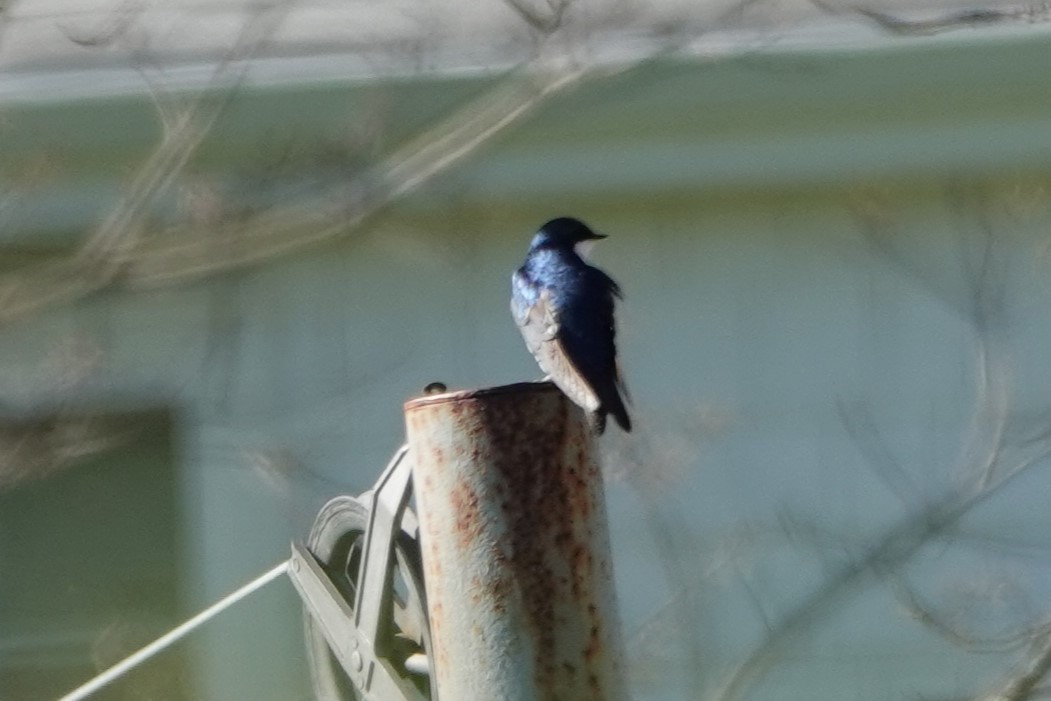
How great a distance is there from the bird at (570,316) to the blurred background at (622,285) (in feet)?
4.19

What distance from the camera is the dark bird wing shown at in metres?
2.92

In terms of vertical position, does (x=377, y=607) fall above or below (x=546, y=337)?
below

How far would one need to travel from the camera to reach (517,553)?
2.31 m

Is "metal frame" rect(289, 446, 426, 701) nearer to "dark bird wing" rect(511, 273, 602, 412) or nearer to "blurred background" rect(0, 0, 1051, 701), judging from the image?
"dark bird wing" rect(511, 273, 602, 412)

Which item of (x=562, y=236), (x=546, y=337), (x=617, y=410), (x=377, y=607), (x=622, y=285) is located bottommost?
(x=377, y=607)

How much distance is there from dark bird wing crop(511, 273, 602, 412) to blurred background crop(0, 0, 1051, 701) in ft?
4.77

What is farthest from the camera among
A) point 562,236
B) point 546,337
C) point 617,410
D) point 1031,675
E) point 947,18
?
point 947,18

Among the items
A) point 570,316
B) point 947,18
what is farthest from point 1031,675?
point 570,316

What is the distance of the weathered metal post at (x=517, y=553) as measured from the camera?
2.31m

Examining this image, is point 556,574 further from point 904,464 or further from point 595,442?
point 904,464

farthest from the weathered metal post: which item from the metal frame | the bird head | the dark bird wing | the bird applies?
the bird head

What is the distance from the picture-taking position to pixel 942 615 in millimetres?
5109

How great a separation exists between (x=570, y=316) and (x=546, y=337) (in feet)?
0.30

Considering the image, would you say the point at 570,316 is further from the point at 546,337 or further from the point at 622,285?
the point at 622,285
